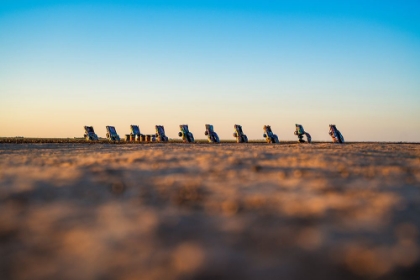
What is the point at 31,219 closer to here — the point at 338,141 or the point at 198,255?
the point at 198,255

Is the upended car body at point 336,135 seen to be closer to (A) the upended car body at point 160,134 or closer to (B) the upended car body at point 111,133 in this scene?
(A) the upended car body at point 160,134

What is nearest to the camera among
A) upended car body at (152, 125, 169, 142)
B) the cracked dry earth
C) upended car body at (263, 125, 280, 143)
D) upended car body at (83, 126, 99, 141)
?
the cracked dry earth

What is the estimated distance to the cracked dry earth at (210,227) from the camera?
198 cm

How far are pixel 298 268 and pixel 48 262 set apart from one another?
1629 mm

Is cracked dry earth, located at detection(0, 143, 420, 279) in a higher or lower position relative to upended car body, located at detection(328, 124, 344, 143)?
lower

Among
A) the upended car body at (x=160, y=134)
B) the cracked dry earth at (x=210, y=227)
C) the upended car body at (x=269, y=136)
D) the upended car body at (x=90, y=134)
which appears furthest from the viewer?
the upended car body at (x=90, y=134)

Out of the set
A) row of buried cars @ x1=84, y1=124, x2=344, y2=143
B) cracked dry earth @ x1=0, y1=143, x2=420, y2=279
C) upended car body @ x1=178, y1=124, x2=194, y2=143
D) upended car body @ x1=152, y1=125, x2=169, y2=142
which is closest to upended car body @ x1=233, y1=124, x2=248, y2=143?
row of buried cars @ x1=84, y1=124, x2=344, y2=143

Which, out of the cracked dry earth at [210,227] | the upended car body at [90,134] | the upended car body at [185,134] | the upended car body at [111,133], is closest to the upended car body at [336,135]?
the upended car body at [185,134]

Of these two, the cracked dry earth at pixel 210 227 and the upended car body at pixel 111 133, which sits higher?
the upended car body at pixel 111 133

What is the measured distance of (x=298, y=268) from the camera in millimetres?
1936

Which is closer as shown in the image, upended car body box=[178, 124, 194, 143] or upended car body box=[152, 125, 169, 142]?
upended car body box=[178, 124, 194, 143]

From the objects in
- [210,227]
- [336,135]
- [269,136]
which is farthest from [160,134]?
[210,227]

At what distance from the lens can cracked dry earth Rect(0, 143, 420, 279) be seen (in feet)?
6.49

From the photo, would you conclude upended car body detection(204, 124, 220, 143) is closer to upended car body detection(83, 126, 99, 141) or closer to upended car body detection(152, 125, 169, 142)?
upended car body detection(152, 125, 169, 142)
